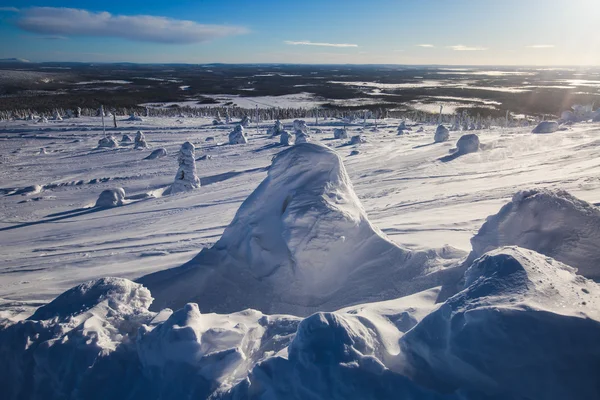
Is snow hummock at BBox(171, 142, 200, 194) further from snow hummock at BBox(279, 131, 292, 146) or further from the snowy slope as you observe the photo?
snow hummock at BBox(279, 131, 292, 146)

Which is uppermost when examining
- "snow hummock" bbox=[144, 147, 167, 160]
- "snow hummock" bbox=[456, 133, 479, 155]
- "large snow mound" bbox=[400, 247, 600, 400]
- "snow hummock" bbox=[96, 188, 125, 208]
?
"large snow mound" bbox=[400, 247, 600, 400]

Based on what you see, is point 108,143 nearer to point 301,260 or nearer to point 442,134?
point 442,134

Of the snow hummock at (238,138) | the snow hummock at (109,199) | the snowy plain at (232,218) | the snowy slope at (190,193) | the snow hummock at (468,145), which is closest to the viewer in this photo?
the snowy plain at (232,218)

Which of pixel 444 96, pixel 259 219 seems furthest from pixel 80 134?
pixel 444 96

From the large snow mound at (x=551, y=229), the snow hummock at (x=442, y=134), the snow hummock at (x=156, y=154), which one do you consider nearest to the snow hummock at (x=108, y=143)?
the snow hummock at (x=156, y=154)

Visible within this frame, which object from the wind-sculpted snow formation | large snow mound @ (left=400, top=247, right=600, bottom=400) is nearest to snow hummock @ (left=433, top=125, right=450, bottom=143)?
the wind-sculpted snow formation

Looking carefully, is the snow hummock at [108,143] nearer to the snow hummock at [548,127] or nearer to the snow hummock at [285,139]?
the snow hummock at [285,139]

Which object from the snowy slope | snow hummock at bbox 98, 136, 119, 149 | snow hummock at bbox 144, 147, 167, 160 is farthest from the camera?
snow hummock at bbox 98, 136, 119, 149
